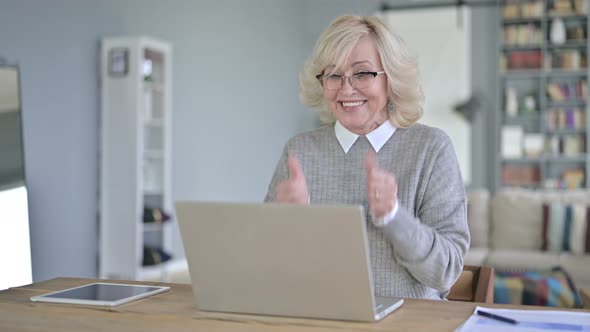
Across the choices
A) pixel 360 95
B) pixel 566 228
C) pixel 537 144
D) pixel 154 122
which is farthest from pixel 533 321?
pixel 537 144

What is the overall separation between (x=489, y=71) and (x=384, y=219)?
293 inches

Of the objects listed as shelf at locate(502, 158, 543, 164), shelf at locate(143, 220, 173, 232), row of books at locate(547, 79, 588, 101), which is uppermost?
row of books at locate(547, 79, 588, 101)

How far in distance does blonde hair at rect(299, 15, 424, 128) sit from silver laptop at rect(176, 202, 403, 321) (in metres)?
0.64

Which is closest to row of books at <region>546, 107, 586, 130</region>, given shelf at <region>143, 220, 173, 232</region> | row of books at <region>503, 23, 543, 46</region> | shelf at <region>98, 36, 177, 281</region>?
row of books at <region>503, 23, 543, 46</region>

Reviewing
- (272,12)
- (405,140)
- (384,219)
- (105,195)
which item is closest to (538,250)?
(105,195)

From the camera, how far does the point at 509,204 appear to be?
4887 millimetres

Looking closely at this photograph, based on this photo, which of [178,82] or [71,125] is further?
[178,82]

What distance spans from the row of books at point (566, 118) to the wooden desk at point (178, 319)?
23.7 ft

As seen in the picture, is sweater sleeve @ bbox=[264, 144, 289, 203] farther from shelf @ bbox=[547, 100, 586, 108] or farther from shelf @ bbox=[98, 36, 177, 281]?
shelf @ bbox=[547, 100, 586, 108]

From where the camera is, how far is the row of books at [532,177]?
812 cm

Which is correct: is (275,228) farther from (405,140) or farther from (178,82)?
(178,82)

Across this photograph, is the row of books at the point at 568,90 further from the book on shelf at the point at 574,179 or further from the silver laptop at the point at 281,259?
the silver laptop at the point at 281,259

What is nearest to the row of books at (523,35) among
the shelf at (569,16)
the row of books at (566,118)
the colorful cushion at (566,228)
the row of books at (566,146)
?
the shelf at (569,16)

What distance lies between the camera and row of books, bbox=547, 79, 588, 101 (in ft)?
26.3
